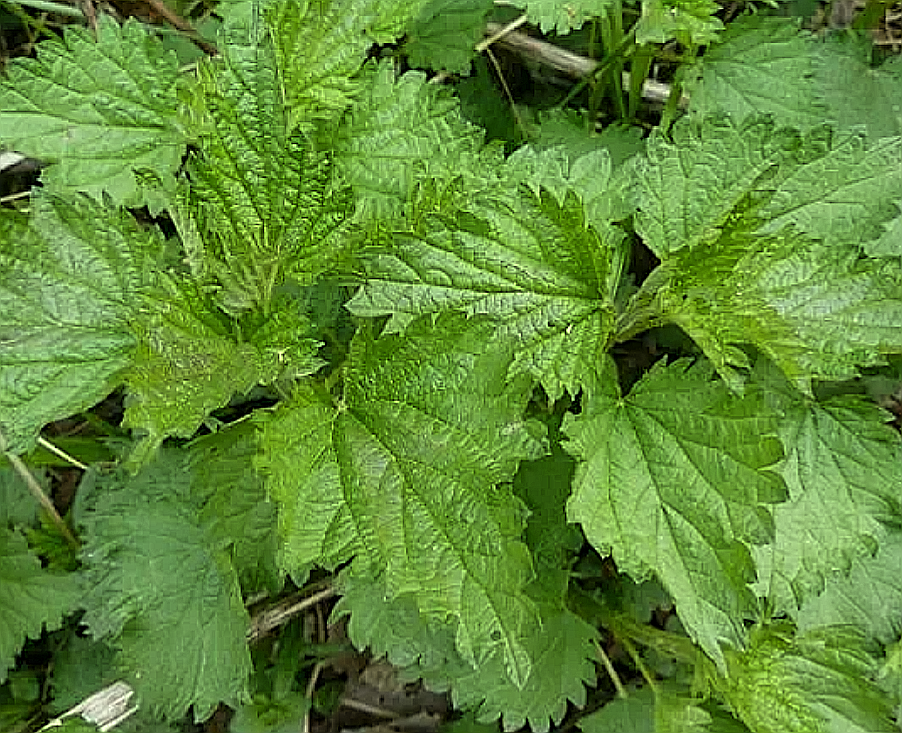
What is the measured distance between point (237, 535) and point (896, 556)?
90 cm

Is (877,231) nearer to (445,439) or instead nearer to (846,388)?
(846,388)

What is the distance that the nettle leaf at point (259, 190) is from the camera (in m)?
1.23

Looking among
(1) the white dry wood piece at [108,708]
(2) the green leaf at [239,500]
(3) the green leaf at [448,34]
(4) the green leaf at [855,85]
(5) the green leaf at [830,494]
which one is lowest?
(1) the white dry wood piece at [108,708]

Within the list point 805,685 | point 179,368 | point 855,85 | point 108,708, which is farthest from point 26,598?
point 855,85

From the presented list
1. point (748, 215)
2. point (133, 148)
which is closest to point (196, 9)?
point (133, 148)

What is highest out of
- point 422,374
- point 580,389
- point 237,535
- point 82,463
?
point 422,374

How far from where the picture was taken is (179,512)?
1.80 metres

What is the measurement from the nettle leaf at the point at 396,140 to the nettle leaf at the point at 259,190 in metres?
0.29

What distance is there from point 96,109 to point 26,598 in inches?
29.8

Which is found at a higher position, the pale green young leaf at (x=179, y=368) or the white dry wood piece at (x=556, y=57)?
the pale green young leaf at (x=179, y=368)

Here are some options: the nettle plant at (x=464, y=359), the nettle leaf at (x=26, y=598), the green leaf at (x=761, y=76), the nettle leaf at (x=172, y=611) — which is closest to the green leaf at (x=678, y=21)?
the nettle plant at (x=464, y=359)

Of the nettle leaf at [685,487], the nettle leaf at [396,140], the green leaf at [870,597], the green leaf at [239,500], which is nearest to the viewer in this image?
the nettle leaf at [685,487]

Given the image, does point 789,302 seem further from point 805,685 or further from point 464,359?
point 805,685

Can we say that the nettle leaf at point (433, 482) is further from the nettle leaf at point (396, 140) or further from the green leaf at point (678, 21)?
the green leaf at point (678, 21)
